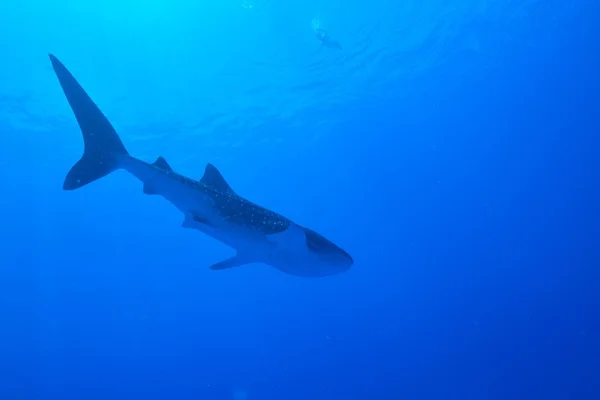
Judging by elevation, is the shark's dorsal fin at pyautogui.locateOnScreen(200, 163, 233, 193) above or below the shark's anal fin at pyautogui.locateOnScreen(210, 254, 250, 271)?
above

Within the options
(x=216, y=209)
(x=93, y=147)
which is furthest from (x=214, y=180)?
(x=93, y=147)

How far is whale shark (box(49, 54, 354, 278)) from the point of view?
16.9 feet

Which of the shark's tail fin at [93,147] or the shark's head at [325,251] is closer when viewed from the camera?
the shark's head at [325,251]

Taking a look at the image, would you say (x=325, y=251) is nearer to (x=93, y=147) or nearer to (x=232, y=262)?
(x=232, y=262)

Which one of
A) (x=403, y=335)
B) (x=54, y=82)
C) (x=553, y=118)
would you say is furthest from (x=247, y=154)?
(x=553, y=118)

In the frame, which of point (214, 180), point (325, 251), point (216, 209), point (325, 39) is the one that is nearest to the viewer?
point (325, 251)

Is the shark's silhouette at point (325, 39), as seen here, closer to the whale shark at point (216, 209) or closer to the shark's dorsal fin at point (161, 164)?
the whale shark at point (216, 209)

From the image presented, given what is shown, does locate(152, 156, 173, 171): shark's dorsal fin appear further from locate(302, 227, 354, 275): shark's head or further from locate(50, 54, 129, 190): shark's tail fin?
locate(302, 227, 354, 275): shark's head

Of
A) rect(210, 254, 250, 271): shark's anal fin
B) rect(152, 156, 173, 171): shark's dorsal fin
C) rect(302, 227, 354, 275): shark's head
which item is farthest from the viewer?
rect(210, 254, 250, 271): shark's anal fin

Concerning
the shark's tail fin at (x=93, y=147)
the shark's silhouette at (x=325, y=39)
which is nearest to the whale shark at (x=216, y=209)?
the shark's tail fin at (x=93, y=147)

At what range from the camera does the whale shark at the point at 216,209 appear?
514 cm

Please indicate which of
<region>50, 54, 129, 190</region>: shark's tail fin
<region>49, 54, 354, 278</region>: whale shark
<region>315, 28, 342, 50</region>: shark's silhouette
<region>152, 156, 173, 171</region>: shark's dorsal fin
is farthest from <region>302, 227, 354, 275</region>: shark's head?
<region>315, 28, 342, 50</region>: shark's silhouette

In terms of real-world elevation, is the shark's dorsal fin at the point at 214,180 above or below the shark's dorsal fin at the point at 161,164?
below

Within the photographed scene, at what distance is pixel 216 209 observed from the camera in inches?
208
